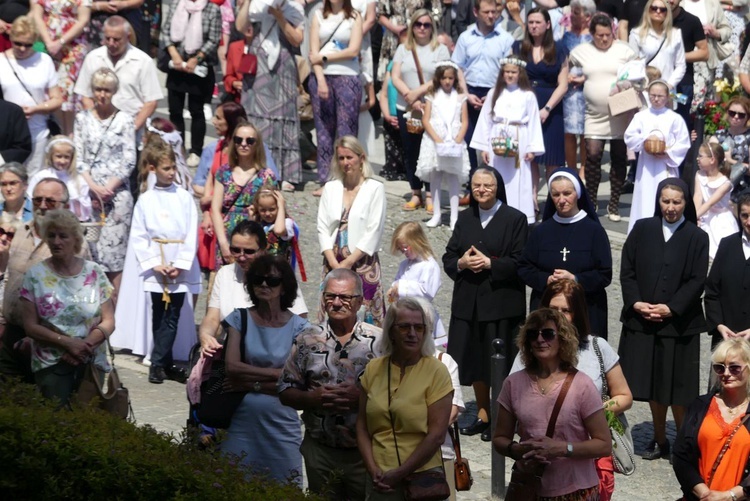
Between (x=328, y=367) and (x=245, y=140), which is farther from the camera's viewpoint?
(x=245, y=140)

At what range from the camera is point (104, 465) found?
7141mm

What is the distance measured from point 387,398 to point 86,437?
59.9 inches

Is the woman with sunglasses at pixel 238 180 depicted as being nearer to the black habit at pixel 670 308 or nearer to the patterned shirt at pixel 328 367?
the black habit at pixel 670 308

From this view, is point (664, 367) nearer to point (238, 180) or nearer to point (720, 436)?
point (720, 436)

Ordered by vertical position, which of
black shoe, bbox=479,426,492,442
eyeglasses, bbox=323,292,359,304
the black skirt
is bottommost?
black shoe, bbox=479,426,492,442

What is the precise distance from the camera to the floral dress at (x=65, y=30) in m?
16.7

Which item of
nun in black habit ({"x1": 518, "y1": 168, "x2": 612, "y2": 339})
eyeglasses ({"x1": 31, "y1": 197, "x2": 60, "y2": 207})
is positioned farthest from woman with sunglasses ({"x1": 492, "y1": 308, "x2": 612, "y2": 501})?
eyeglasses ({"x1": 31, "y1": 197, "x2": 60, "y2": 207})

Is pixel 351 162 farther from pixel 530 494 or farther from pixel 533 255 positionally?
pixel 530 494

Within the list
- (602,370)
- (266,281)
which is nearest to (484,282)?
(602,370)

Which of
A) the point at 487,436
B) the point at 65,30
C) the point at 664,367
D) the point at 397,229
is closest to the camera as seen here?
the point at 664,367

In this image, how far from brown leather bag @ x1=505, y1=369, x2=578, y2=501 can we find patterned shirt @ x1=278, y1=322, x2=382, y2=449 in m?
0.86

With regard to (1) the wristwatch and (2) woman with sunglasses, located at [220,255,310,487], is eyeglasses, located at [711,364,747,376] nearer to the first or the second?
(1) the wristwatch

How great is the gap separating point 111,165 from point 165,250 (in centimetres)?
142

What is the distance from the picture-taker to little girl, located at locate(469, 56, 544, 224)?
1605 cm
